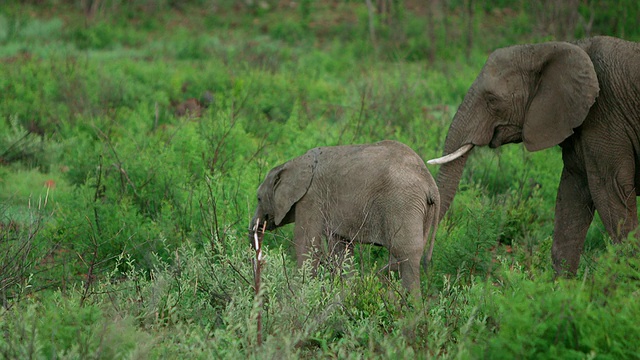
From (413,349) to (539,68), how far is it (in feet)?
9.01

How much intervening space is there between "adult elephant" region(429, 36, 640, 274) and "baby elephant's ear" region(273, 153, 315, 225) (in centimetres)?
90

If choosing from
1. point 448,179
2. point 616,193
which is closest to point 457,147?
point 448,179

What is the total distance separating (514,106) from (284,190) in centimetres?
176

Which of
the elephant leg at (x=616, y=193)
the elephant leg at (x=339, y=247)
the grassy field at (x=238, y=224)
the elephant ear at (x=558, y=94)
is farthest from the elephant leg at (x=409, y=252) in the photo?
the elephant leg at (x=616, y=193)

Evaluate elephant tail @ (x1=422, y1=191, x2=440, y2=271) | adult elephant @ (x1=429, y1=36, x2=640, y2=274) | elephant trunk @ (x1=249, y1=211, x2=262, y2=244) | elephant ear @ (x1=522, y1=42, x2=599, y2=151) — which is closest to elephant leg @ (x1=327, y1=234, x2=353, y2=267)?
elephant tail @ (x1=422, y1=191, x2=440, y2=271)

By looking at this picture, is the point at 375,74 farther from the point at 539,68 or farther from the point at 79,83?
the point at 539,68

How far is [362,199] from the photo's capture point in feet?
20.4

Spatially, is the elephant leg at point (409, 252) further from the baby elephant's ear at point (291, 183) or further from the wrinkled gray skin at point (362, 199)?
the baby elephant's ear at point (291, 183)

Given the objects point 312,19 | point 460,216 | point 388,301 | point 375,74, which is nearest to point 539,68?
point 460,216

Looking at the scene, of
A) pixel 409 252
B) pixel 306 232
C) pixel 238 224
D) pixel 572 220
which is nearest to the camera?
pixel 409 252

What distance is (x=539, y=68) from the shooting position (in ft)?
22.2

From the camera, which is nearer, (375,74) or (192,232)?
(192,232)

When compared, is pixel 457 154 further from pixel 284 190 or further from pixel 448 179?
pixel 284 190

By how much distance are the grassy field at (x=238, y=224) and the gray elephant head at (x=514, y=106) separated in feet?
Result: 1.78
